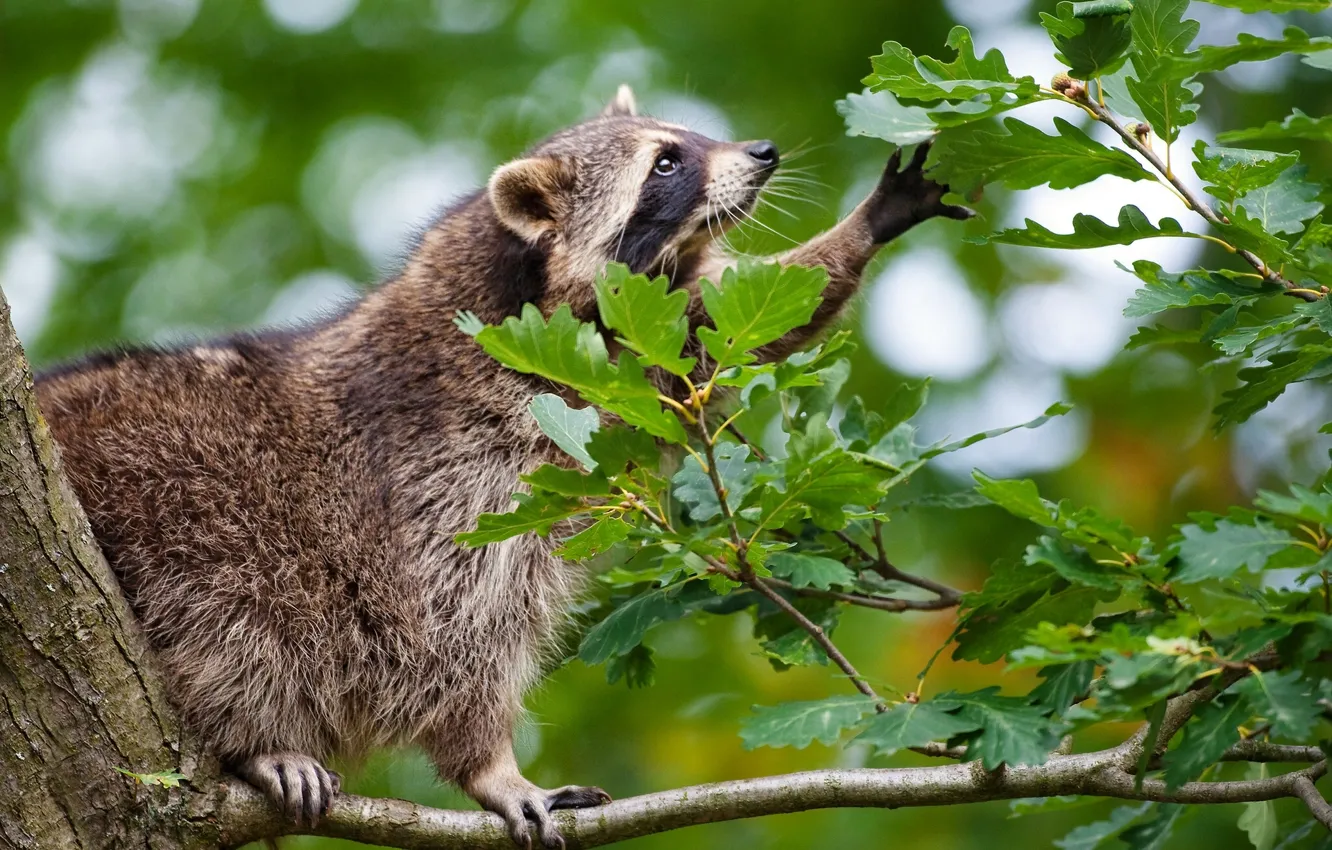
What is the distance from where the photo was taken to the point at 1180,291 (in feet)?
9.25

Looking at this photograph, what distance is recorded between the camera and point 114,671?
3.45 metres

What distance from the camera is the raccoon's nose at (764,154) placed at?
201 inches

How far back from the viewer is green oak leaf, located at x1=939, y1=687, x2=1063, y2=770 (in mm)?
2523

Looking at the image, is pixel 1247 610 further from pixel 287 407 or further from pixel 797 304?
pixel 287 407

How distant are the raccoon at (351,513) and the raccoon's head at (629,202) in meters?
0.03

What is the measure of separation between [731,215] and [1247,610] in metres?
3.09

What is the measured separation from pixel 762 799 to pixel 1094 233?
1519 millimetres

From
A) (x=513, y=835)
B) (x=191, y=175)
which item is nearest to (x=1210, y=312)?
(x=513, y=835)

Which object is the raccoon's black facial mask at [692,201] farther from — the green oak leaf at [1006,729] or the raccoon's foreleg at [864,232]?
the green oak leaf at [1006,729]

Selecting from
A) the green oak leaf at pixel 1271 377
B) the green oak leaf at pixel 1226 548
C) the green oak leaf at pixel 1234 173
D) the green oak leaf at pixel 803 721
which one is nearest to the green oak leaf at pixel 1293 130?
the green oak leaf at pixel 1234 173

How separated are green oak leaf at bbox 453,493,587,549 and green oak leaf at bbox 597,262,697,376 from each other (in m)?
0.42

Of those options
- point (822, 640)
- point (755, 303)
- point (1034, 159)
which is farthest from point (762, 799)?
point (1034, 159)

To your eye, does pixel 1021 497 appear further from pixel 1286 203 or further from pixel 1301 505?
pixel 1286 203

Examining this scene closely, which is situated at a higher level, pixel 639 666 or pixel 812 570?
pixel 812 570
